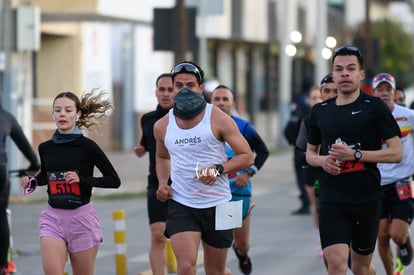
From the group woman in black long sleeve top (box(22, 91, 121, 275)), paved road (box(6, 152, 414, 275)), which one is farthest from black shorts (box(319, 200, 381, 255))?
paved road (box(6, 152, 414, 275))

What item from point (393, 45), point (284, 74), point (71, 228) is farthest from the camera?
point (393, 45)

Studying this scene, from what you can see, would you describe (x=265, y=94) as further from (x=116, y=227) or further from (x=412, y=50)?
(x=116, y=227)

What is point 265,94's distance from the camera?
54094 mm

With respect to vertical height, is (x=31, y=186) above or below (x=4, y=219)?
above

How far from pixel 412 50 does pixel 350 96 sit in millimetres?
55322

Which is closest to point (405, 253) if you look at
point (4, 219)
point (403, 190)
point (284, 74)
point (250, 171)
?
point (403, 190)

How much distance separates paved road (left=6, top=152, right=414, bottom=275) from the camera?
1364cm

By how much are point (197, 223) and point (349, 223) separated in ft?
3.60

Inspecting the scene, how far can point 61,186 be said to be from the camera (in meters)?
9.23

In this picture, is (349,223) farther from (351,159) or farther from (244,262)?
(244,262)

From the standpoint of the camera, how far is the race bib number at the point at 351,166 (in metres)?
8.81

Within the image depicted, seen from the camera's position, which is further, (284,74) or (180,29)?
(284,74)

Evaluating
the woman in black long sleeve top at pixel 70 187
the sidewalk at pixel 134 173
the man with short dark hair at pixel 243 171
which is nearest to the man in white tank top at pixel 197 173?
the woman in black long sleeve top at pixel 70 187

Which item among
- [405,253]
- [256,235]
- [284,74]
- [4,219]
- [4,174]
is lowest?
[256,235]
